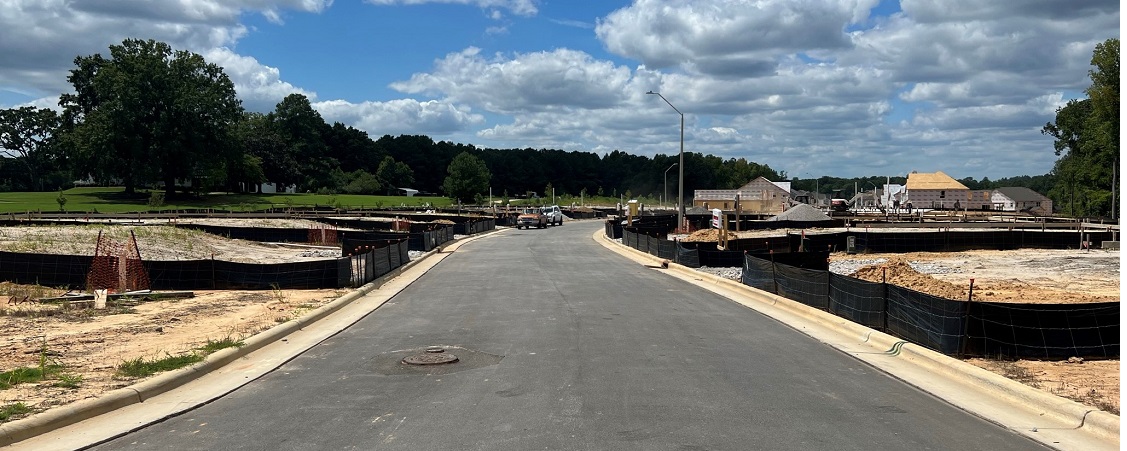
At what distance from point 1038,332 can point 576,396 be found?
6791mm

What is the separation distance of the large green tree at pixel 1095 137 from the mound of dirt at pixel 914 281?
65.0 meters

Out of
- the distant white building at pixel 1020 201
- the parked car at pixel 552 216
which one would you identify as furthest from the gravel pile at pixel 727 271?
the distant white building at pixel 1020 201

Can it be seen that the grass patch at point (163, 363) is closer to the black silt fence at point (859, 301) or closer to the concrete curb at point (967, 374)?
the concrete curb at point (967, 374)

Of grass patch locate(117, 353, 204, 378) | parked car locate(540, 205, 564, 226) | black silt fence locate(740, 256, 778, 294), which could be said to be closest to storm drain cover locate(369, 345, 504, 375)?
grass patch locate(117, 353, 204, 378)

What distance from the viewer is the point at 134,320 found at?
48.1 ft

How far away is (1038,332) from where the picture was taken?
36.6ft

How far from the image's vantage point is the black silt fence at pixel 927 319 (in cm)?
1111

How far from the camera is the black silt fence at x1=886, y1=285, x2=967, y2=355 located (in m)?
11.1

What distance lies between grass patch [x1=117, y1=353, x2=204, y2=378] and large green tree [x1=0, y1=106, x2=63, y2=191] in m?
144

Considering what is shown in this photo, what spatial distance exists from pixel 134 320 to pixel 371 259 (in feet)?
27.9

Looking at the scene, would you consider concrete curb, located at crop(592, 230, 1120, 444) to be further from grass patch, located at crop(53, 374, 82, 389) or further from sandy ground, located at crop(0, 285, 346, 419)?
grass patch, located at crop(53, 374, 82, 389)

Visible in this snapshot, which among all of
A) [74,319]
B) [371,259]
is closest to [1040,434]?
[74,319]

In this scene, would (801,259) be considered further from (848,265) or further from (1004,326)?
(1004,326)

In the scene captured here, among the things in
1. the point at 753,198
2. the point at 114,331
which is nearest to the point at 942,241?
the point at 114,331
